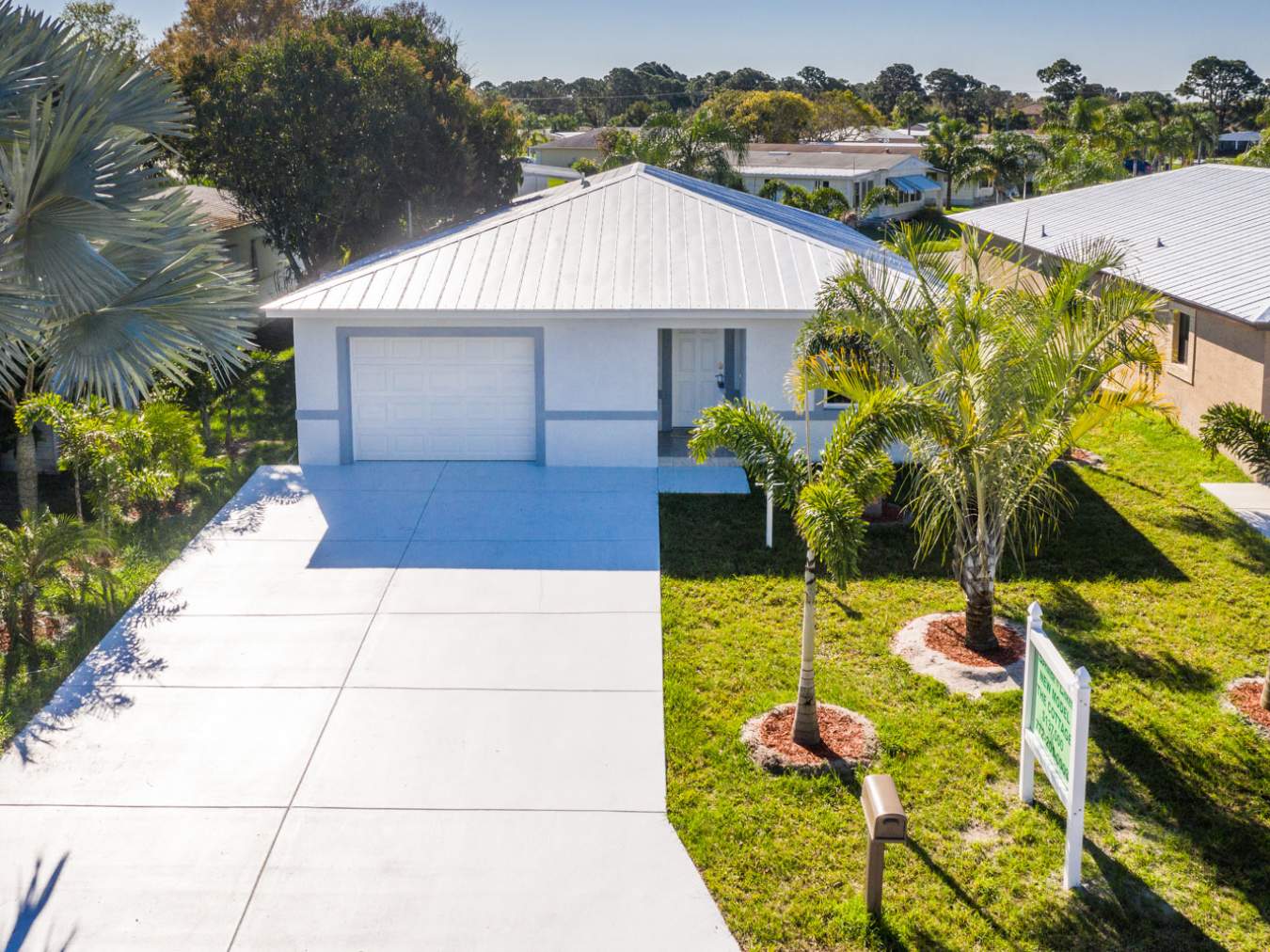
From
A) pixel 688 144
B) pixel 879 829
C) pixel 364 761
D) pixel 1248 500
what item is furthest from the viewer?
pixel 688 144

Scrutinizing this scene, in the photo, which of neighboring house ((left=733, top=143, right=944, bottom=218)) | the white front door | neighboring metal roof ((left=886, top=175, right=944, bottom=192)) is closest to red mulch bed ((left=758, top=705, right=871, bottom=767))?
the white front door

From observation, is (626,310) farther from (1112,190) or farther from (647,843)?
(1112,190)

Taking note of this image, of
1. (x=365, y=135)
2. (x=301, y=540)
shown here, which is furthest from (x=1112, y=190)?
(x=301, y=540)

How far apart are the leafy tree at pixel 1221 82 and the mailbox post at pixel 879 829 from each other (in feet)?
433

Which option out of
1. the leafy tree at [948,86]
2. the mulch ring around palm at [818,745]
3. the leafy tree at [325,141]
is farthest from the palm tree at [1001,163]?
the leafy tree at [948,86]

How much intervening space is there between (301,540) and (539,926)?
26.8 ft

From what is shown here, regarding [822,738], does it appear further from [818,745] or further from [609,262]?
[609,262]

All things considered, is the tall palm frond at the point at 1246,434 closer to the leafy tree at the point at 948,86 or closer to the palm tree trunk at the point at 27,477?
the palm tree trunk at the point at 27,477

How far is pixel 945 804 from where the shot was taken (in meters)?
9.16

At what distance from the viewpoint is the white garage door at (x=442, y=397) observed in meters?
18.1

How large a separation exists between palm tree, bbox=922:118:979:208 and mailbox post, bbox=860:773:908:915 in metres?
58.9

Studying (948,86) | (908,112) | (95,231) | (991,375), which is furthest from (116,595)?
(948,86)

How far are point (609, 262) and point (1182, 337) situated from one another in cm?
954

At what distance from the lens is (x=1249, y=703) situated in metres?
10.6
